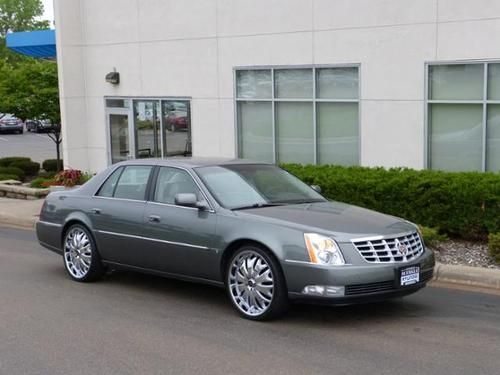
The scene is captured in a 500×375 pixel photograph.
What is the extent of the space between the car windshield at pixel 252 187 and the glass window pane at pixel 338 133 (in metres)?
5.31

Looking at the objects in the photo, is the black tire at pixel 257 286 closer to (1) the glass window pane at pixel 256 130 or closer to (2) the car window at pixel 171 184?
(2) the car window at pixel 171 184

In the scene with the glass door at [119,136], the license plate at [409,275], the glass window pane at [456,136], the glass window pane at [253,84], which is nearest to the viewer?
the license plate at [409,275]

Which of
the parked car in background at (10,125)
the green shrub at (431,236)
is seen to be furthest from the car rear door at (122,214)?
the parked car in background at (10,125)

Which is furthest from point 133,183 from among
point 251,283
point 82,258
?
point 251,283

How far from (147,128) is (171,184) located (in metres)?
9.87

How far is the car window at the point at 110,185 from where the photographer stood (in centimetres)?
888

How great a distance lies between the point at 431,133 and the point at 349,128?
1623 mm

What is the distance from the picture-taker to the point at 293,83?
48.1 ft

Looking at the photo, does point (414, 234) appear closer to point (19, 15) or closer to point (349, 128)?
point (349, 128)

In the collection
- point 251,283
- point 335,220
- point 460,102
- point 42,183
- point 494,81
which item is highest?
point 494,81

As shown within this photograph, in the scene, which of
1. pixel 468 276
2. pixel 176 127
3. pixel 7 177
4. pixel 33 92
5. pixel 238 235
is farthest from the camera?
pixel 33 92

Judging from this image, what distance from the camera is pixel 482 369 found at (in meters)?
5.78

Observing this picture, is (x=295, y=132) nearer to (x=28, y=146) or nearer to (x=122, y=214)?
(x=122, y=214)

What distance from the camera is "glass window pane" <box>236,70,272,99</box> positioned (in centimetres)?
1508
